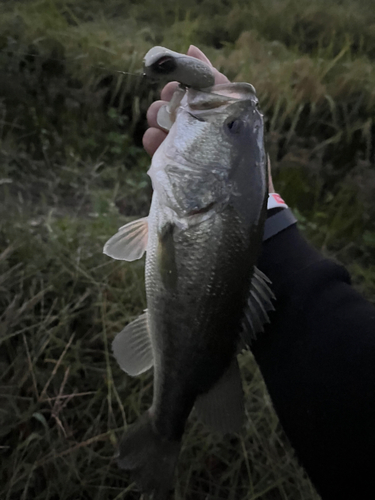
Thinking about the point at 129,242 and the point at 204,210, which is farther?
the point at 129,242

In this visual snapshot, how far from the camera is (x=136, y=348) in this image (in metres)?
1.33

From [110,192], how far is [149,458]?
182 cm

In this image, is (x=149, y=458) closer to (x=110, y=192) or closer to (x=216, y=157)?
(x=216, y=157)

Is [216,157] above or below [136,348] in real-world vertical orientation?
above

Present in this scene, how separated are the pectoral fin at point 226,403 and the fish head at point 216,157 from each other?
551 mm

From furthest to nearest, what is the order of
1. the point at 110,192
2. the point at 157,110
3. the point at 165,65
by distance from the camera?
the point at 110,192
the point at 157,110
the point at 165,65

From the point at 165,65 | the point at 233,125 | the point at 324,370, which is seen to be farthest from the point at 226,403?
the point at 165,65

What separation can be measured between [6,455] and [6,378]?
32 cm

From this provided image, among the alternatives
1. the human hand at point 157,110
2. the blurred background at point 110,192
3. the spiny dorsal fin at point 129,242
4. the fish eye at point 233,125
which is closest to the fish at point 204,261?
the fish eye at point 233,125

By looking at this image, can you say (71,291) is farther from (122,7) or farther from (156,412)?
(122,7)

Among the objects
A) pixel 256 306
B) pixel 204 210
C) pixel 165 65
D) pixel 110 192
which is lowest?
pixel 110 192

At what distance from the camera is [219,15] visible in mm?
4461

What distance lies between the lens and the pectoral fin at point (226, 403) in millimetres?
1227

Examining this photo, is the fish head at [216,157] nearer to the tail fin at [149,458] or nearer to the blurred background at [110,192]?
the blurred background at [110,192]
